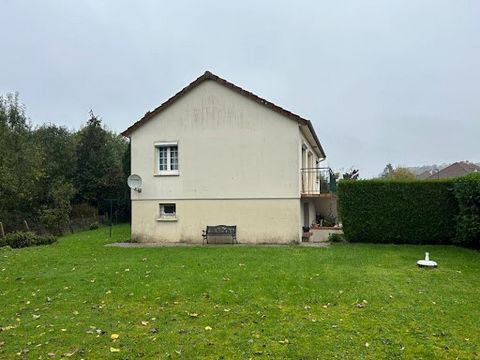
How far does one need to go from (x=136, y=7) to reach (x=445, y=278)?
13.4 m

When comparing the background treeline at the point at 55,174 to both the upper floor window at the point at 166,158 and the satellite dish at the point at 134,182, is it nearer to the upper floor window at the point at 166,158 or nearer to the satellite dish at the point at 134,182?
the satellite dish at the point at 134,182

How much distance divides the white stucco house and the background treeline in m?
8.93

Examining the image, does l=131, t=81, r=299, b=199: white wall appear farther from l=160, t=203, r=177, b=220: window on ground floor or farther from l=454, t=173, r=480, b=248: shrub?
l=454, t=173, r=480, b=248: shrub

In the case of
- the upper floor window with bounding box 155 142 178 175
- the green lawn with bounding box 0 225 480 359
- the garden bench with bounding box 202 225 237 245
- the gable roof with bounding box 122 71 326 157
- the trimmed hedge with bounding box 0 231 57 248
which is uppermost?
the gable roof with bounding box 122 71 326 157

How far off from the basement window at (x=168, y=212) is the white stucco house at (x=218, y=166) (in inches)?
1.9

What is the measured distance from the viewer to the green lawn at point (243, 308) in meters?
5.72

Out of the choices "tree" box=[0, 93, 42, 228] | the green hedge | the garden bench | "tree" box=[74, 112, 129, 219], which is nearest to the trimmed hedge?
"tree" box=[0, 93, 42, 228]

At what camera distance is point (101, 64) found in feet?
73.5

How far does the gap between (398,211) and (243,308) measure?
11.2 m

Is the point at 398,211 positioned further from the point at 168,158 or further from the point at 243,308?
the point at 243,308

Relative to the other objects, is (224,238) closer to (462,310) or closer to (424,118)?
(462,310)

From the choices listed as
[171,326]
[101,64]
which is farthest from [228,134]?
[171,326]

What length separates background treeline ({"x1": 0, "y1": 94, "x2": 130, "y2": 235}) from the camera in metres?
23.7

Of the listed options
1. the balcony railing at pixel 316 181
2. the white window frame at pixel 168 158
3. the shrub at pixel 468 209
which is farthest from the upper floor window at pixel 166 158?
the shrub at pixel 468 209
